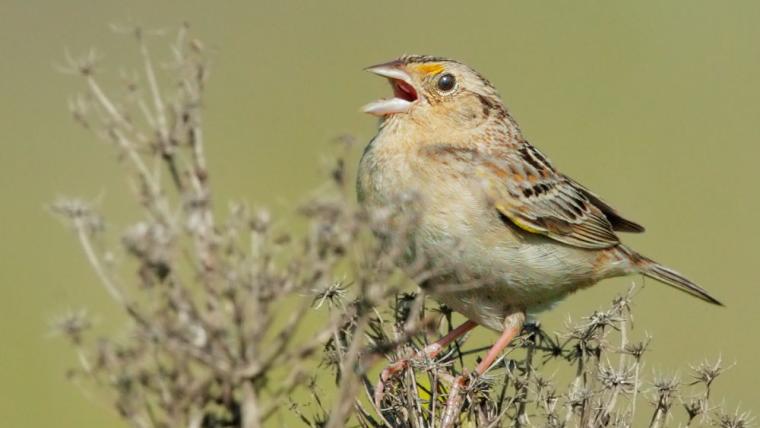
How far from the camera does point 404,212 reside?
2.22m

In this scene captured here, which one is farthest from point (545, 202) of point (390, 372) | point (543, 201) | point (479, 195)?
point (390, 372)

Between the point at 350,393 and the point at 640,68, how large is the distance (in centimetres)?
1070

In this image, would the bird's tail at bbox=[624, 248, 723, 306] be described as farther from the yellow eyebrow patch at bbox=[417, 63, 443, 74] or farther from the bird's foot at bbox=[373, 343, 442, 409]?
the bird's foot at bbox=[373, 343, 442, 409]

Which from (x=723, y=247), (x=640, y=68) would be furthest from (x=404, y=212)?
(x=640, y=68)

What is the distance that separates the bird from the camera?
Result: 429 cm

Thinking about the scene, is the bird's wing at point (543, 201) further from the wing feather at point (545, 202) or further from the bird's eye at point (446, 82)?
the bird's eye at point (446, 82)

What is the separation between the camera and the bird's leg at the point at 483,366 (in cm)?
319

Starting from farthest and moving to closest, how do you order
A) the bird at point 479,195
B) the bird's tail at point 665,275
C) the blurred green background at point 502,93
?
the blurred green background at point 502,93 → the bird's tail at point 665,275 → the bird at point 479,195

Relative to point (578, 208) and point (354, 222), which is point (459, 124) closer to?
point (578, 208)

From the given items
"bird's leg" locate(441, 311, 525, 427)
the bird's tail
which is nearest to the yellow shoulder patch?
"bird's leg" locate(441, 311, 525, 427)

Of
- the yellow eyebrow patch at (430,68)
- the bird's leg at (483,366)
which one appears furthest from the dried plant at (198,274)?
the yellow eyebrow patch at (430,68)

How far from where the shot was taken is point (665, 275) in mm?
5434

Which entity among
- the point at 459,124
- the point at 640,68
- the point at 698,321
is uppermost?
the point at 640,68

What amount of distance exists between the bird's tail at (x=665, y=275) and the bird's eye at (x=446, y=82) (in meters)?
1.19
